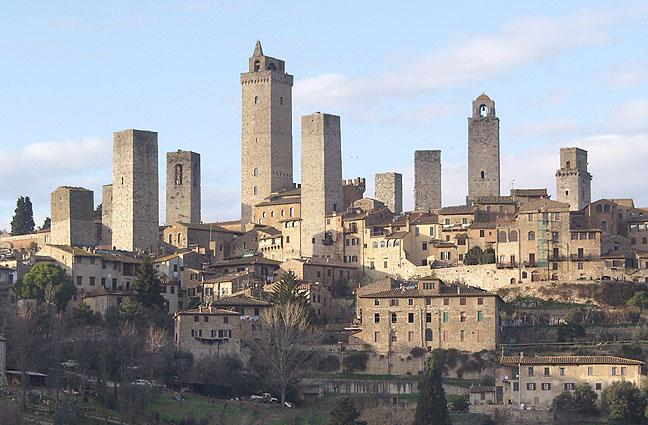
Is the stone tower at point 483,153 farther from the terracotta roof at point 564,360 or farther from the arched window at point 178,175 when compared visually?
the terracotta roof at point 564,360

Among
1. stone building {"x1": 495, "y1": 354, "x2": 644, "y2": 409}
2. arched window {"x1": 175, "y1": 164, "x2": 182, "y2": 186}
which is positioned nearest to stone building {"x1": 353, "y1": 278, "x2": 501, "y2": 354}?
stone building {"x1": 495, "y1": 354, "x2": 644, "y2": 409}

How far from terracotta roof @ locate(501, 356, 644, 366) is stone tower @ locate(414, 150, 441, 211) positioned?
104ft

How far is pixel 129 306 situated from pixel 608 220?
90.4 ft

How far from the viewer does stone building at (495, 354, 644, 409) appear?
8662cm

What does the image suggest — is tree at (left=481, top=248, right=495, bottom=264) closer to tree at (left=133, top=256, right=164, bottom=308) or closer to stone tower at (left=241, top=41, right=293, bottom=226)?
tree at (left=133, top=256, right=164, bottom=308)

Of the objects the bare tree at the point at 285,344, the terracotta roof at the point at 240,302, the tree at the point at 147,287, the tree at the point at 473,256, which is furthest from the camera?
the tree at the point at 473,256

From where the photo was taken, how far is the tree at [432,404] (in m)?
→ 83.0

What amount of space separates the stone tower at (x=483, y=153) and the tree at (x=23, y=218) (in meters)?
30.6

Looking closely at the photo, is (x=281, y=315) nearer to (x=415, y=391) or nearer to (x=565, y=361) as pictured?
(x=415, y=391)

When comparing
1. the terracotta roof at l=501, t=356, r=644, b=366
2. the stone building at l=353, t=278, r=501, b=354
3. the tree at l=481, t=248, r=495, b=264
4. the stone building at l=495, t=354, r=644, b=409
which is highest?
the tree at l=481, t=248, r=495, b=264

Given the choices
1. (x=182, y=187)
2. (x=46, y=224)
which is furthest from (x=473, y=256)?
(x=46, y=224)

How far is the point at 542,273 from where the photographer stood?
330ft

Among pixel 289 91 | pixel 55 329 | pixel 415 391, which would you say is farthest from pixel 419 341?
pixel 289 91

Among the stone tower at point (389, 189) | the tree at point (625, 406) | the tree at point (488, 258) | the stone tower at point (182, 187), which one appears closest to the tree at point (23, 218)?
the stone tower at point (182, 187)
